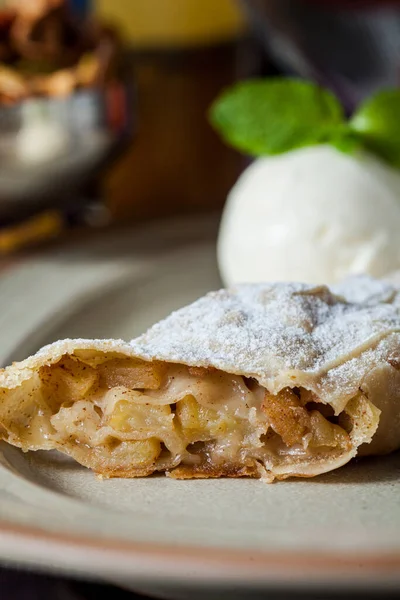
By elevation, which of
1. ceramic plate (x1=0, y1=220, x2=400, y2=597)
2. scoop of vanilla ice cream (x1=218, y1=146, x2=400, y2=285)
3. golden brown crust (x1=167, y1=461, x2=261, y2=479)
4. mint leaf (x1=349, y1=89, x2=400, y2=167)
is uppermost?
mint leaf (x1=349, y1=89, x2=400, y2=167)

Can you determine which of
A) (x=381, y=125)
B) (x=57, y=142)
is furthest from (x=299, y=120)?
(x=57, y=142)

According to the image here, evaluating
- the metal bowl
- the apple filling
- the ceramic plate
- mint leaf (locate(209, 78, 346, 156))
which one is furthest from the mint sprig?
the apple filling

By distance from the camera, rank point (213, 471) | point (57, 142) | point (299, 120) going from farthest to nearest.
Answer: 1. point (57, 142)
2. point (299, 120)
3. point (213, 471)

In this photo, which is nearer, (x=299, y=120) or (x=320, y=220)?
(x=320, y=220)

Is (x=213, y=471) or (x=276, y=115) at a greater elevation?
(x=276, y=115)

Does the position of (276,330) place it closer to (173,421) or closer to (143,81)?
(173,421)

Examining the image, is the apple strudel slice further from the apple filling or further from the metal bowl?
the metal bowl

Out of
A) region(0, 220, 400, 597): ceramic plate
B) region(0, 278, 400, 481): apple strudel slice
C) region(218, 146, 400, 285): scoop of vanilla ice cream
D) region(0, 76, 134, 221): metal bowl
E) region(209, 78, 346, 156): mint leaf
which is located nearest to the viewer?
region(0, 220, 400, 597): ceramic plate

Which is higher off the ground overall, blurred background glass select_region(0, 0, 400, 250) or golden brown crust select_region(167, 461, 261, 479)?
blurred background glass select_region(0, 0, 400, 250)

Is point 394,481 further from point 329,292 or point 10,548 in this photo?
point 10,548
